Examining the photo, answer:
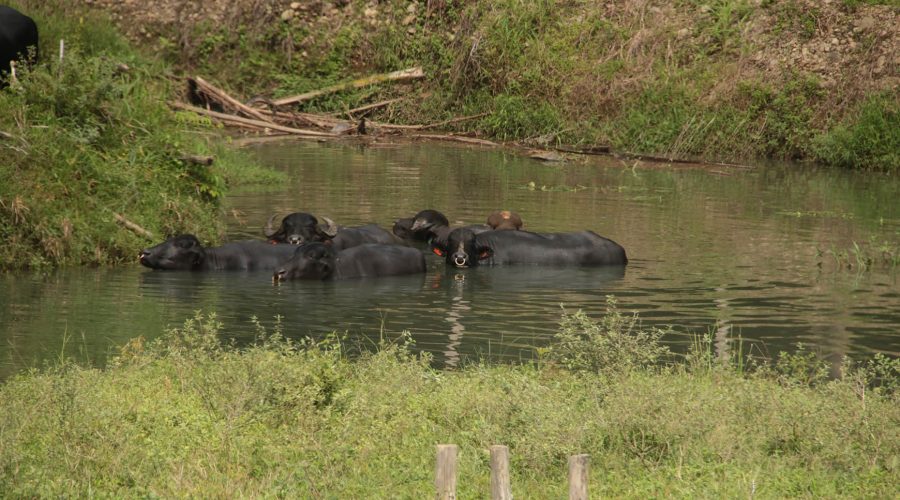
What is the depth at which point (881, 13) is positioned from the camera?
81.3 ft

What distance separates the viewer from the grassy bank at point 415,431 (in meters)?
6.13

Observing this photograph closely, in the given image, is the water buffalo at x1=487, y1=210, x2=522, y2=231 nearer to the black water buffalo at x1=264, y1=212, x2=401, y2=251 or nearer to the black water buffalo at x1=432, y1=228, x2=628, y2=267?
the black water buffalo at x1=432, y1=228, x2=628, y2=267

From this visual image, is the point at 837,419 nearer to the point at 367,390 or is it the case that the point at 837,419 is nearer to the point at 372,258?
the point at 367,390

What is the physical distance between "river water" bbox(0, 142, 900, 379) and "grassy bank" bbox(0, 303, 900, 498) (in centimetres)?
158

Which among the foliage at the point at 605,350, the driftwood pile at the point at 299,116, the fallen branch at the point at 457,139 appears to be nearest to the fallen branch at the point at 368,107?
the driftwood pile at the point at 299,116

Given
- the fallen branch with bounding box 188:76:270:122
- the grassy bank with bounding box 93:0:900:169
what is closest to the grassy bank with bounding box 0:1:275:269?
the fallen branch with bounding box 188:76:270:122

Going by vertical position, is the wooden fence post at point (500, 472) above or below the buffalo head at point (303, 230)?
below

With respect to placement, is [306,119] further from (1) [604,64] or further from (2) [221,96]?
(1) [604,64]

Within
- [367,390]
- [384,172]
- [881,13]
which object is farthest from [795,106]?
[367,390]

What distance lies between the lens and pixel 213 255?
12.8 metres

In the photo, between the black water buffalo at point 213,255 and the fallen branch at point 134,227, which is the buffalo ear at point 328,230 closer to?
the black water buffalo at point 213,255

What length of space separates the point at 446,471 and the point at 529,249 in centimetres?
854

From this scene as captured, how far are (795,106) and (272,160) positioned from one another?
8.82 metres

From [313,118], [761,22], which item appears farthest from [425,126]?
[761,22]
